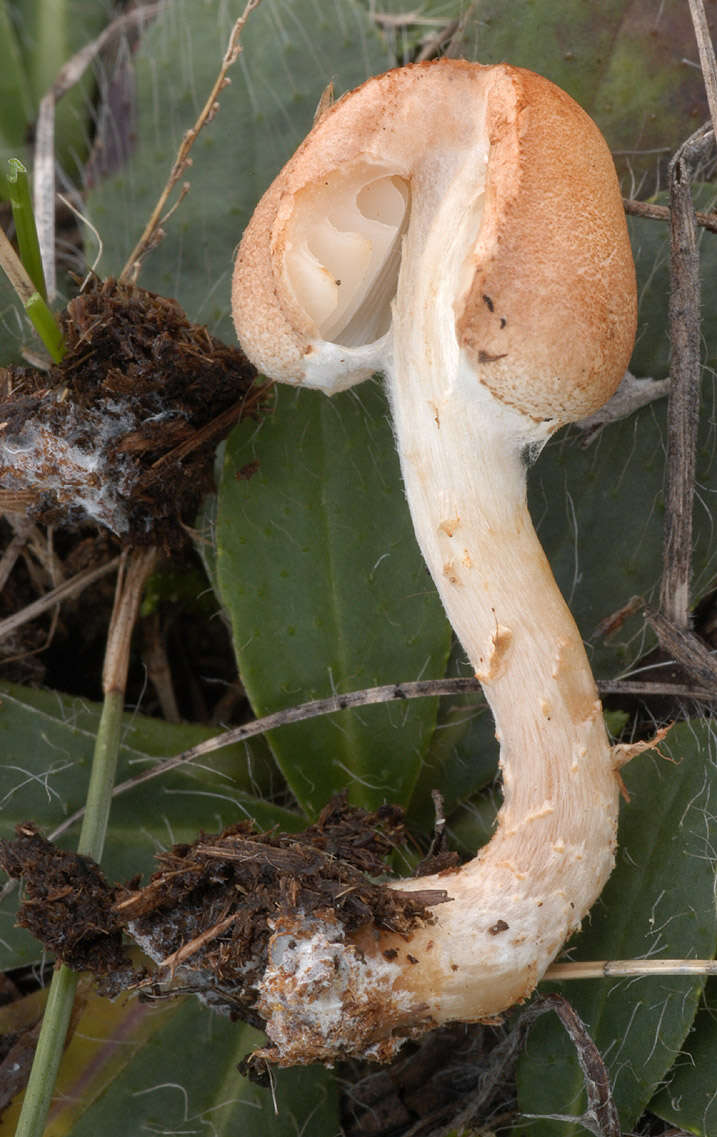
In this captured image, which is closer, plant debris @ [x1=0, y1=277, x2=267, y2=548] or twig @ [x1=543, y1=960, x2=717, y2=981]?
twig @ [x1=543, y1=960, x2=717, y2=981]

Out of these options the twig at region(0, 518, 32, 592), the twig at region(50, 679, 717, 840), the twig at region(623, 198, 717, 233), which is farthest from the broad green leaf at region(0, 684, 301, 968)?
the twig at region(623, 198, 717, 233)

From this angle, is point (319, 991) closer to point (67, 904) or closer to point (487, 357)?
point (67, 904)

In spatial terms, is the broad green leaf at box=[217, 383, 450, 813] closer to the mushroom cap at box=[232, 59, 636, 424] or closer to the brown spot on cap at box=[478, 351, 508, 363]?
the mushroom cap at box=[232, 59, 636, 424]

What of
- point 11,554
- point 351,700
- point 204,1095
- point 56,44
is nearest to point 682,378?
point 351,700

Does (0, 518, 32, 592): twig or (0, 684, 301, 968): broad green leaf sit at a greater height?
(0, 518, 32, 592): twig

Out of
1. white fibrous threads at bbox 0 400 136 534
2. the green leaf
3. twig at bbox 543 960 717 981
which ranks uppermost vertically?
white fibrous threads at bbox 0 400 136 534

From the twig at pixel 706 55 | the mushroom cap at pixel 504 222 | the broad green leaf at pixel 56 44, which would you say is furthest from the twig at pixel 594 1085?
the broad green leaf at pixel 56 44
